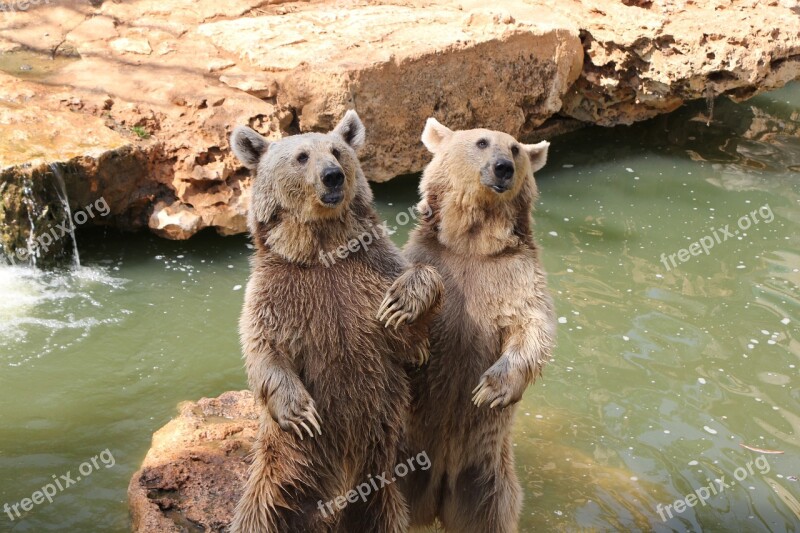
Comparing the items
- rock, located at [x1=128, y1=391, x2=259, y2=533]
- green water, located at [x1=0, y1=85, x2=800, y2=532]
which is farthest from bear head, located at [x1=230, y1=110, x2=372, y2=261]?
green water, located at [x1=0, y1=85, x2=800, y2=532]

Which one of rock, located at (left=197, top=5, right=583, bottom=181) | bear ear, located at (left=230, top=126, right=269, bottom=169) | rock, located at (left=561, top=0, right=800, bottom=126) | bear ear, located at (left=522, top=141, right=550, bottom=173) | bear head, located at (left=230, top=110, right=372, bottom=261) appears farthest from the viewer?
rock, located at (left=561, top=0, right=800, bottom=126)

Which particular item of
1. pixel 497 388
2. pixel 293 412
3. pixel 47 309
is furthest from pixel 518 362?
pixel 47 309

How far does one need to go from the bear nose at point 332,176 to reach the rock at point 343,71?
4.92 metres

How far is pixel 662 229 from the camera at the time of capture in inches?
390

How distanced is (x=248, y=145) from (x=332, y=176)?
0.66 m

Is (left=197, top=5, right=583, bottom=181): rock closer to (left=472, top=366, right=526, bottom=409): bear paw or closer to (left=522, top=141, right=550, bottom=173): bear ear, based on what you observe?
(left=522, top=141, right=550, bottom=173): bear ear

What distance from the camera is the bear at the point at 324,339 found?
4.16 meters

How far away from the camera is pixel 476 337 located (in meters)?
4.62

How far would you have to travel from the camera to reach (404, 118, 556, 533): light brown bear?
4594 mm

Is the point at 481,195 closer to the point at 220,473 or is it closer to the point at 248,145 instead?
the point at 248,145

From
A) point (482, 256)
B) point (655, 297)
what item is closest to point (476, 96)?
point (655, 297)

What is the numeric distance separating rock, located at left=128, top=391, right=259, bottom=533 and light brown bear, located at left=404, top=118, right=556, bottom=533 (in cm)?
115

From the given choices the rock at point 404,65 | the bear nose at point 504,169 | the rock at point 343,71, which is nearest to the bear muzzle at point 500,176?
the bear nose at point 504,169

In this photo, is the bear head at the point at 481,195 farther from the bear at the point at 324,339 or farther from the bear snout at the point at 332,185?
the bear snout at the point at 332,185
